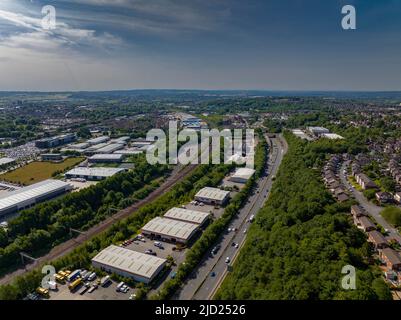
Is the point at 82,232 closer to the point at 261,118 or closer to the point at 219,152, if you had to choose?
the point at 219,152

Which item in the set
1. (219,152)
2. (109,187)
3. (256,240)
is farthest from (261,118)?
(256,240)

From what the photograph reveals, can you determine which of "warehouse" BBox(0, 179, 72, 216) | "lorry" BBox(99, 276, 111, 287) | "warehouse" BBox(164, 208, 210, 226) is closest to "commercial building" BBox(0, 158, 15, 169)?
"warehouse" BBox(0, 179, 72, 216)

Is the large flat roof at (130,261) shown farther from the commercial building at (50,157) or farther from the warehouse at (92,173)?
the commercial building at (50,157)

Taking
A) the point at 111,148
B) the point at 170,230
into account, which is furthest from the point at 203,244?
the point at 111,148

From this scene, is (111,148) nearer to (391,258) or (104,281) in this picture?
(104,281)

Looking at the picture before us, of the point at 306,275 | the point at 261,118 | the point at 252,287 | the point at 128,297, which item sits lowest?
the point at 128,297

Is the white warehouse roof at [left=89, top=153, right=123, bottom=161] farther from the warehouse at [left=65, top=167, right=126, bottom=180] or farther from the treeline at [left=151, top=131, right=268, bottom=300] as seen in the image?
the treeline at [left=151, top=131, right=268, bottom=300]

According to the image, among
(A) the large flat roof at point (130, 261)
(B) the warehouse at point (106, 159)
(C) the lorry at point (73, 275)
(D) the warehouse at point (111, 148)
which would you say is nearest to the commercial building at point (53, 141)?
(D) the warehouse at point (111, 148)
